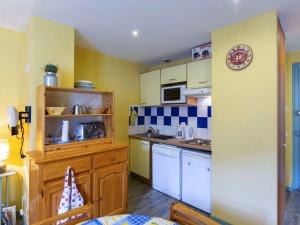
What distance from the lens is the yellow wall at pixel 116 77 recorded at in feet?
9.34

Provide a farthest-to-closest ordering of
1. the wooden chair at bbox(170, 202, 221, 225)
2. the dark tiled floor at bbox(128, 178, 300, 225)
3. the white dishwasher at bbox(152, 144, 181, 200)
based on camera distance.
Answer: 1. the white dishwasher at bbox(152, 144, 181, 200)
2. the dark tiled floor at bbox(128, 178, 300, 225)
3. the wooden chair at bbox(170, 202, 221, 225)

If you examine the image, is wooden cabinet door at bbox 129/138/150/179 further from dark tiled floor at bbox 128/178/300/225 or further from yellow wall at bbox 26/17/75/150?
yellow wall at bbox 26/17/75/150

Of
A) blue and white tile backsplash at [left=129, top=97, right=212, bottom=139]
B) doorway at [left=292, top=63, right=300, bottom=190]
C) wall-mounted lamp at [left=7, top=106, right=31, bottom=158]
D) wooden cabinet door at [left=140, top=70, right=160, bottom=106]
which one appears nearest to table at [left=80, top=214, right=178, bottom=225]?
wall-mounted lamp at [left=7, top=106, right=31, bottom=158]

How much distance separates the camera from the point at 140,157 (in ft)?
10.6

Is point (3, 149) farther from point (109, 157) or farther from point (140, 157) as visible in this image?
point (140, 157)

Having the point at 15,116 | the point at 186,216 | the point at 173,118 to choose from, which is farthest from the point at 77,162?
the point at 173,118

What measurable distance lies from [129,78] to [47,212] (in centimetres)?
247

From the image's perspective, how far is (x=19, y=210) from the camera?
2.22 meters

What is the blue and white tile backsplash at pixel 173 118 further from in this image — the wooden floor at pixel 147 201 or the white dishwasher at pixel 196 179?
the wooden floor at pixel 147 201

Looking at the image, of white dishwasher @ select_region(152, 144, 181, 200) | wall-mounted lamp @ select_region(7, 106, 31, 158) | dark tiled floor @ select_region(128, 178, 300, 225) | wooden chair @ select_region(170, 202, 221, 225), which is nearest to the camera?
wooden chair @ select_region(170, 202, 221, 225)

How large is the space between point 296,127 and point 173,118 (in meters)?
1.96

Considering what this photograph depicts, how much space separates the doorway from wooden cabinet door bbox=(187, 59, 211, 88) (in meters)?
1.60

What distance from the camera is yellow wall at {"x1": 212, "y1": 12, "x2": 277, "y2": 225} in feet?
5.63

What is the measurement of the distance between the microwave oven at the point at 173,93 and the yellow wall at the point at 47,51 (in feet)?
4.96
